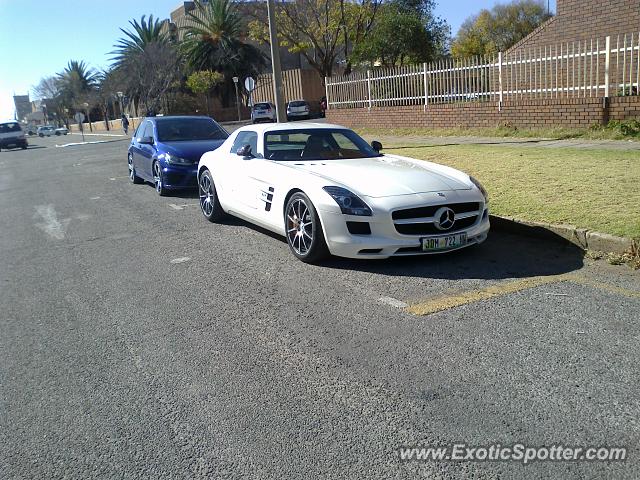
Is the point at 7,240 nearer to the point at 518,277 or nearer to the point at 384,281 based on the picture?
the point at 384,281

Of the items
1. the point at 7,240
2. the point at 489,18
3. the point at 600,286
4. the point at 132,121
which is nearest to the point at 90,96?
the point at 132,121

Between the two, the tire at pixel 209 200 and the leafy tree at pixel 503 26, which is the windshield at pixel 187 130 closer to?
the tire at pixel 209 200

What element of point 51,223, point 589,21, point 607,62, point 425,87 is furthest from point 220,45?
point 51,223

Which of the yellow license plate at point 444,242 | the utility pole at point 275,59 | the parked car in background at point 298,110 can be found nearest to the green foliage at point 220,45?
the parked car in background at point 298,110

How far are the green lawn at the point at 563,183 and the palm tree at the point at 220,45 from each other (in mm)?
48175

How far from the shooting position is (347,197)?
5.79 meters

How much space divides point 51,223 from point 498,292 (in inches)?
292

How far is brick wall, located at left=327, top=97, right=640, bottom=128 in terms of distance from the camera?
13.3m

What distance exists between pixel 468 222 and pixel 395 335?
7.10 feet

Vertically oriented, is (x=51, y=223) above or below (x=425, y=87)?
below

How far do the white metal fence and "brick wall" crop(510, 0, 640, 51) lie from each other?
3166mm

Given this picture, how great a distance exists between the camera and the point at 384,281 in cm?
559

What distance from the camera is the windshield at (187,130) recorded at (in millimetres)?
12102

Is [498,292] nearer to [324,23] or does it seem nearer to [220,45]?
[324,23]
